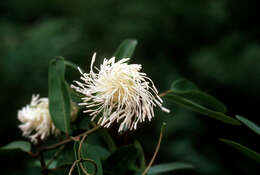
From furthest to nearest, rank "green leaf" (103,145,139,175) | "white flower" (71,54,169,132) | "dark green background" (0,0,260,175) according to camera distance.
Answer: "dark green background" (0,0,260,175) < "green leaf" (103,145,139,175) < "white flower" (71,54,169,132)

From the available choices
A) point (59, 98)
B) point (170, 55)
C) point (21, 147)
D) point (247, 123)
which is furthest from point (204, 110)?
point (170, 55)

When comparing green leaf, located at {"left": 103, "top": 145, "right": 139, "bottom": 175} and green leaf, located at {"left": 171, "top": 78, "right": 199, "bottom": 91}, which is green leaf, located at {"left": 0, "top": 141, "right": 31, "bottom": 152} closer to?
green leaf, located at {"left": 103, "top": 145, "right": 139, "bottom": 175}

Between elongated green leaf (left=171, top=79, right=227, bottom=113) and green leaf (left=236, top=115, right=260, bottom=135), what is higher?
elongated green leaf (left=171, top=79, right=227, bottom=113)

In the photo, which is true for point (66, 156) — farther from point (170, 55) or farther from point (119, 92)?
point (170, 55)

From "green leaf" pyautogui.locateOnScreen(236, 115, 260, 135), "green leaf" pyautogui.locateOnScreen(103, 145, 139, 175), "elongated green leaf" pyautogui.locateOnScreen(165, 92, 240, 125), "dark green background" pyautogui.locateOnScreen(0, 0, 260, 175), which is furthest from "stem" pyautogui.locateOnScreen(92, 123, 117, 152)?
"dark green background" pyautogui.locateOnScreen(0, 0, 260, 175)

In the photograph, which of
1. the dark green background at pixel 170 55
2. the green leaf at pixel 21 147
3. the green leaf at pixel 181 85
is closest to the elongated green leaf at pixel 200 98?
the green leaf at pixel 181 85

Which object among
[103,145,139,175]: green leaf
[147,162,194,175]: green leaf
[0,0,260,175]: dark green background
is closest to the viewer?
[103,145,139,175]: green leaf
